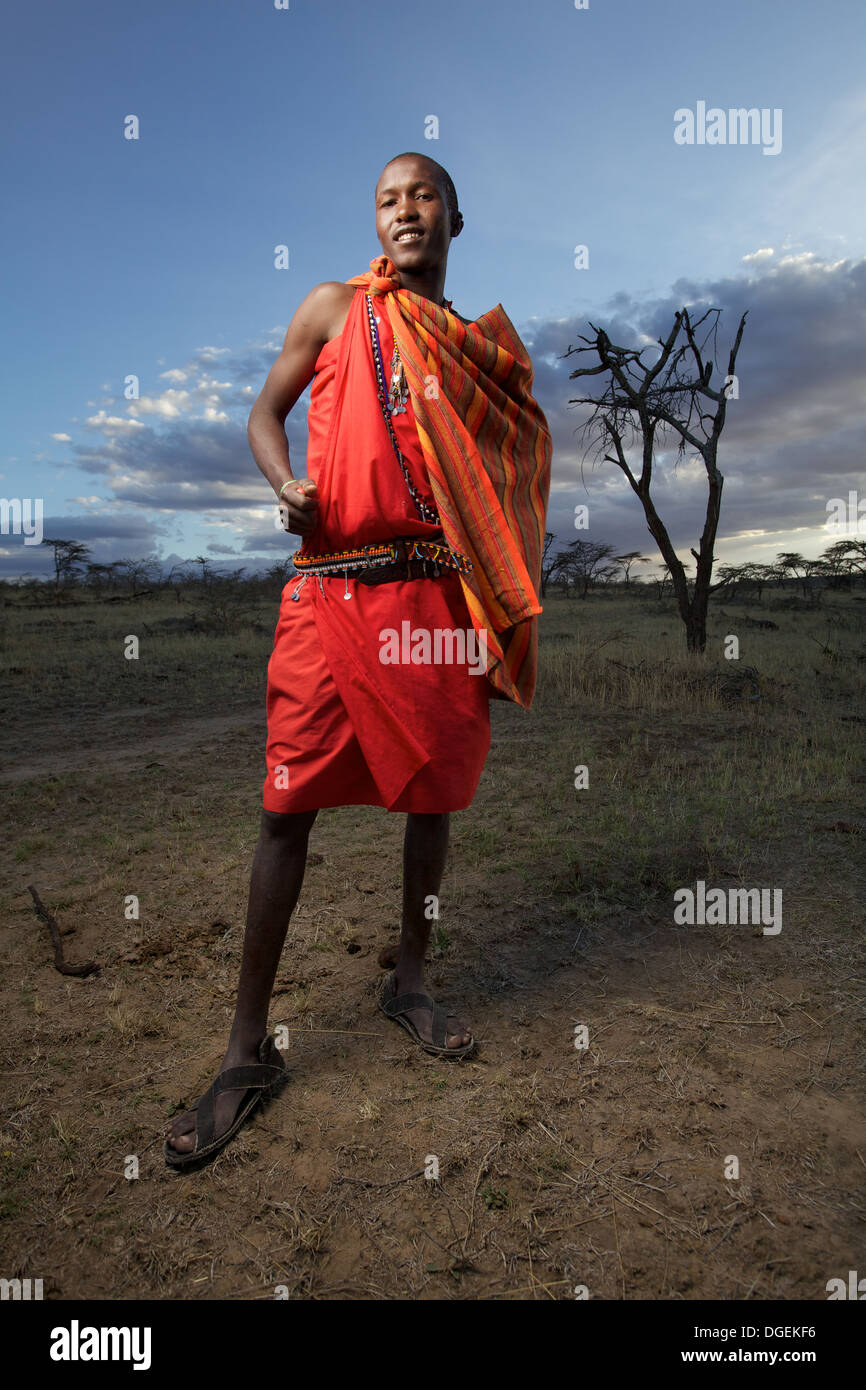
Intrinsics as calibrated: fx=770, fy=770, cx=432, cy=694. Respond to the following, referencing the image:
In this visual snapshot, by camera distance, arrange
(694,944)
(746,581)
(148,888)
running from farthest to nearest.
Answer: (746,581), (148,888), (694,944)

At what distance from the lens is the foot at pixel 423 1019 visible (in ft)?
6.75

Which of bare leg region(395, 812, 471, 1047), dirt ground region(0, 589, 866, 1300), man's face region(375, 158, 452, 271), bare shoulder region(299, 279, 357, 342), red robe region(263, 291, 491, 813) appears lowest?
dirt ground region(0, 589, 866, 1300)

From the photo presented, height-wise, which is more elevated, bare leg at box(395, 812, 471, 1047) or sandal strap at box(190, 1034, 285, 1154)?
bare leg at box(395, 812, 471, 1047)

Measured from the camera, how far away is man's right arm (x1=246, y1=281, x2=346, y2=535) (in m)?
1.92

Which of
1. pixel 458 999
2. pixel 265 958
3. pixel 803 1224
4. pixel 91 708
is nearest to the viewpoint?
pixel 803 1224

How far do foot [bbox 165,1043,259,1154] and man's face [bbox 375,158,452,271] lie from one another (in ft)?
6.64

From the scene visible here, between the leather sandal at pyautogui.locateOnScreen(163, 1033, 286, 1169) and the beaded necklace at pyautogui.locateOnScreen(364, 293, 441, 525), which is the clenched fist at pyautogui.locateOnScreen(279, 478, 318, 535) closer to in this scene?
the beaded necklace at pyautogui.locateOnScreen(364, 293, 441, 525)

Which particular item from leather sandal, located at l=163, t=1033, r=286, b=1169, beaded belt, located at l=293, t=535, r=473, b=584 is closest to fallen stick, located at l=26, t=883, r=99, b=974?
leather sandal, located at l=163, t=1033, r=286, b=1169

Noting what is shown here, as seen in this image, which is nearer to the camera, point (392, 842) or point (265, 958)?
point (265, 958)

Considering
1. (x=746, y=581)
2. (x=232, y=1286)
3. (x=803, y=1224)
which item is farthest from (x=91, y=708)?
(x=746, y=581)

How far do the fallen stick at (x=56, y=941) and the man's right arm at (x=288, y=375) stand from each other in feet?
5.49
